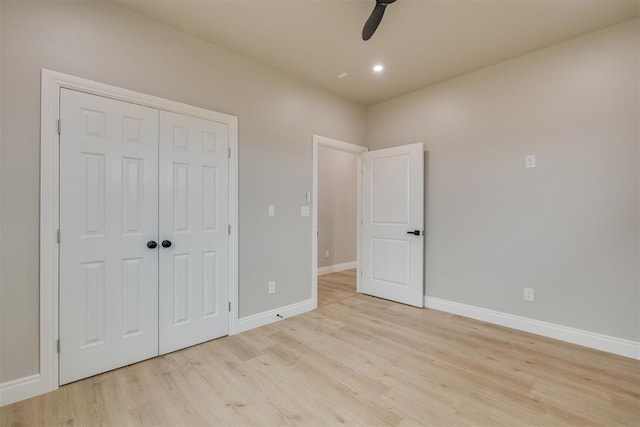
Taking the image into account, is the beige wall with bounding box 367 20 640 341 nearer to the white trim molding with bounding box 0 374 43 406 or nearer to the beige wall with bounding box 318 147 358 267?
the beige wall with bounding box 318 147 358 267

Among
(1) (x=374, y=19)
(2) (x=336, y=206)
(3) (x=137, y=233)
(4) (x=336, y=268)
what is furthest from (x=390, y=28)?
(4) (x=336, y=268)

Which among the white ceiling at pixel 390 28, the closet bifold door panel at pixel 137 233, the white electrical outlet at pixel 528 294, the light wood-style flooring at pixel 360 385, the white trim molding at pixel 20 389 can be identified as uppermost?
the white ceiling at pixel 390 28

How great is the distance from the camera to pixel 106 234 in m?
→ 2.12

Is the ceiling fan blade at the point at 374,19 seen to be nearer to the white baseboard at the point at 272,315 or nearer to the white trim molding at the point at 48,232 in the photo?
the white trim molding at the point at 48,232

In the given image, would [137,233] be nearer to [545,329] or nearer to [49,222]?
[49,222]

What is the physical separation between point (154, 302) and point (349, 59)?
2937 millimetres

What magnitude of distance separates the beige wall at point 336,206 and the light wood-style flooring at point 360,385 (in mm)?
2857

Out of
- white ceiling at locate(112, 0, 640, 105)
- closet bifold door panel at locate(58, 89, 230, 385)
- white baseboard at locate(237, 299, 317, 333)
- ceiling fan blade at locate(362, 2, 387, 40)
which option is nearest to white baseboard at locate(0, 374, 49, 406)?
closet bifold door panel at locate(58, 89, 230, 385)

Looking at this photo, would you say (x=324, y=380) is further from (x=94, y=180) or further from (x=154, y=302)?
(x=94, y=180)

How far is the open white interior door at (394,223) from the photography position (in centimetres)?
359

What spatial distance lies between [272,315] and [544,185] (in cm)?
308

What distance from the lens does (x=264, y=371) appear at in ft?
7.07

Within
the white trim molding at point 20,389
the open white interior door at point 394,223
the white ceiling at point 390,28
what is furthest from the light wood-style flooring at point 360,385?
the white ceiling at point 390,28

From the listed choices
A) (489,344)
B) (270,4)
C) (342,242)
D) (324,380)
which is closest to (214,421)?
(324,380)
